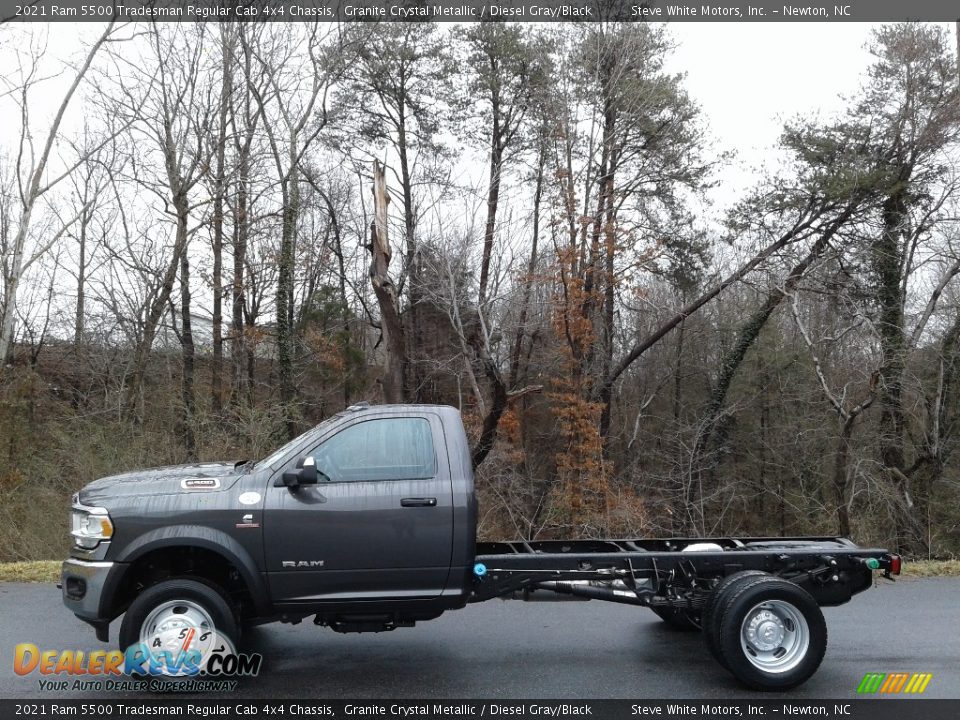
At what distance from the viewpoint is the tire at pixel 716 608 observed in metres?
5.65

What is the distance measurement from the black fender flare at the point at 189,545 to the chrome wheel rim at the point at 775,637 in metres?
3.29

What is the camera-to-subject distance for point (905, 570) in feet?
30.7

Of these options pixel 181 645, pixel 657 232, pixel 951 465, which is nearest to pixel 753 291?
pixel 657 232

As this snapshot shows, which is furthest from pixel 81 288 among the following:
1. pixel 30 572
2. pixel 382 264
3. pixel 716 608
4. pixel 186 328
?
pixel 716 608

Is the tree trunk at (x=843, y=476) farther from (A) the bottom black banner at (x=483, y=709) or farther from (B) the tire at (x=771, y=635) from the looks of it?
(A) the bottom black banner at (x=483, y=709)

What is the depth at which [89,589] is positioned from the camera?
217 inches

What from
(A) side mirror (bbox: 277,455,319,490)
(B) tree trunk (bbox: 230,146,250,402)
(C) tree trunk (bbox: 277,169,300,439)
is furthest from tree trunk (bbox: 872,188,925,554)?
(B) tree trunk (bbox: 230,146,250,402)

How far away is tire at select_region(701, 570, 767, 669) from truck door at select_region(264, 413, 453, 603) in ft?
6.04

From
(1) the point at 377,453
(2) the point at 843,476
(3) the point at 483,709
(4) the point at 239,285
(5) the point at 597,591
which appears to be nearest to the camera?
(3) the point at 483,709

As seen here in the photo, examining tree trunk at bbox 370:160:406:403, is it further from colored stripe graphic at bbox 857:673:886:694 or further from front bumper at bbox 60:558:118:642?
colored stripe graphic at bbox 857:673:886:694

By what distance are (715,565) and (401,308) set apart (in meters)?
21.2

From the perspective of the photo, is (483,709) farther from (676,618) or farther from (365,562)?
(676,618)

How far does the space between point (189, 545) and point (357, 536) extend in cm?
111

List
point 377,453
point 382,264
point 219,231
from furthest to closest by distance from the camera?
point 219,231, point 382,264, point 377,453
